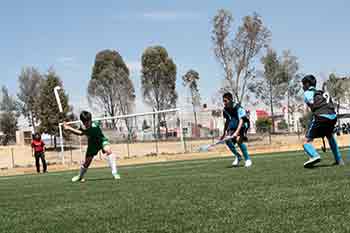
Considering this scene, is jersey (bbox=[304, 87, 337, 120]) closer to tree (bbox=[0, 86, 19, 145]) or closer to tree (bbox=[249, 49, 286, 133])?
tree (bbox=[249, 49, 286, 133])

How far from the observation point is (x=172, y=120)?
152 ft

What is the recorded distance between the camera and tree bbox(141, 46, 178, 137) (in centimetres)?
7619

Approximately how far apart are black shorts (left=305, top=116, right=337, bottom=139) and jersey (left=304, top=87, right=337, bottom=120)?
8 centimetres

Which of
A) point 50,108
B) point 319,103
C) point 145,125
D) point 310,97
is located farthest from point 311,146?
point 50,108

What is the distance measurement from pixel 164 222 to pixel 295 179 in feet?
12.4

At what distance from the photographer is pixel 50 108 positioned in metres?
61.2

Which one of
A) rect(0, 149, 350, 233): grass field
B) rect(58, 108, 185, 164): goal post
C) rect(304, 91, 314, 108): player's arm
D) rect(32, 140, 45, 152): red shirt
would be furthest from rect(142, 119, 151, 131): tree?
rect(0, 149, 350, 233): grass field

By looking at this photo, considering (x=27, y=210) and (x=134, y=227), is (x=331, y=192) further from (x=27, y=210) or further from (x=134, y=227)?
(x=27, y=210)

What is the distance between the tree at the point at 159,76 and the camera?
76188mm

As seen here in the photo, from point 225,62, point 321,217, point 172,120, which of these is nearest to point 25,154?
point 172,120

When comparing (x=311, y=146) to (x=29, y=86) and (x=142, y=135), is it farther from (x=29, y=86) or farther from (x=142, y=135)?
(x=29, y=86)

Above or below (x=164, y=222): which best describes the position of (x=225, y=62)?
above

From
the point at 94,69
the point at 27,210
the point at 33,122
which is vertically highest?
the point at 94,69

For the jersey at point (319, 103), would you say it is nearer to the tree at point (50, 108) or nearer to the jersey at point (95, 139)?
the jersey at point (95, 139)
